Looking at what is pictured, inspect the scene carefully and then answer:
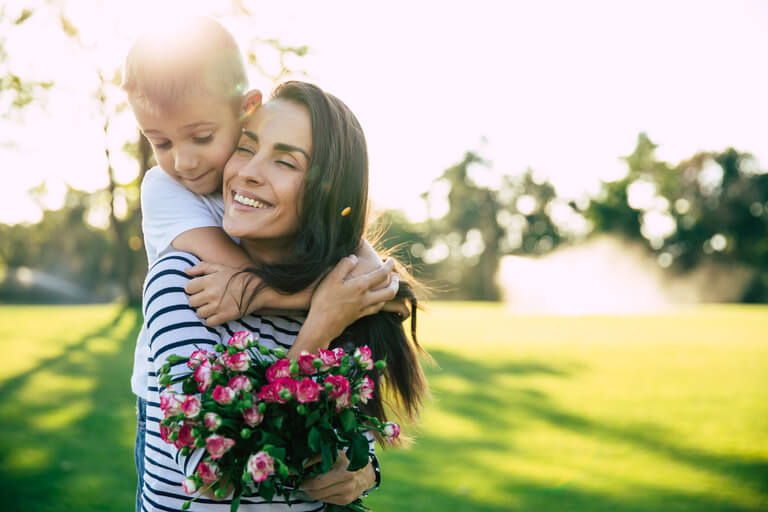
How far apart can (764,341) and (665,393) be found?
789 cm

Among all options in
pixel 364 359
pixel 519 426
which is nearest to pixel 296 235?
pixel 364 359

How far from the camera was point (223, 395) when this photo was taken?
1609 mm

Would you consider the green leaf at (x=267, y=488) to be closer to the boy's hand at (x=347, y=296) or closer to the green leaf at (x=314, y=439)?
the green leaf at (x=314, y=439)

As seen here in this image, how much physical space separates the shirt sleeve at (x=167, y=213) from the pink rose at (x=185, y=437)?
795 millimetres

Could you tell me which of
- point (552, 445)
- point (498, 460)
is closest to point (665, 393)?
point (552, 445)

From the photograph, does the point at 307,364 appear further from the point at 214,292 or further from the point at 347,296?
the point at 347,296

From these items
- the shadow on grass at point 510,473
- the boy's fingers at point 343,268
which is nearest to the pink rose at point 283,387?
the boy's fingers at point 343,268

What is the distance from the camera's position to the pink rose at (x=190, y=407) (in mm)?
1588

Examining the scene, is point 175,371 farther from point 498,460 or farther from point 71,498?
point 498,460

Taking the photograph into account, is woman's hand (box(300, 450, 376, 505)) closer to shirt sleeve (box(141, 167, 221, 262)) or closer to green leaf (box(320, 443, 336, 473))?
green leaf (box(320, 443, 336, 473))

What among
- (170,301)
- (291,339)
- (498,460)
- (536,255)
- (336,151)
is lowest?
(536,255)

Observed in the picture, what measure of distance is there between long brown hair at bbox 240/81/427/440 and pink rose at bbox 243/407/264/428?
0.46 metres

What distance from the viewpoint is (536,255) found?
59.9 metres

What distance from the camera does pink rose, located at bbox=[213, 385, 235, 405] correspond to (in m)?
1.61
